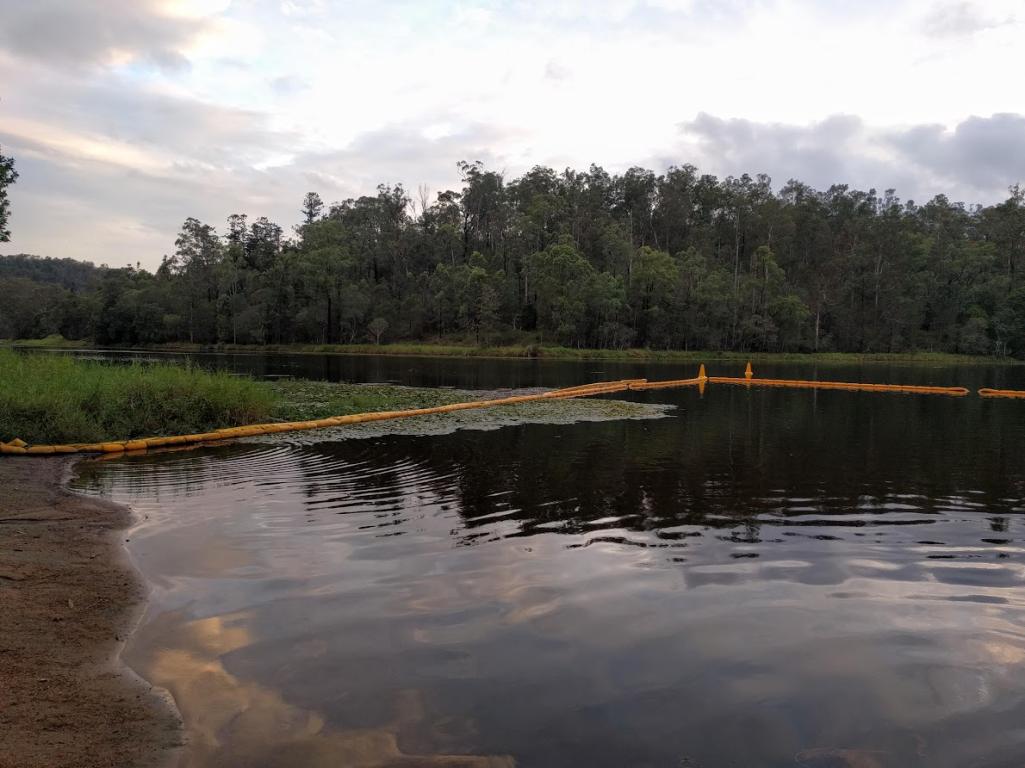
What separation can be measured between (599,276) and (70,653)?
71.8 m

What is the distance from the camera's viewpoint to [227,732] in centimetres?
412

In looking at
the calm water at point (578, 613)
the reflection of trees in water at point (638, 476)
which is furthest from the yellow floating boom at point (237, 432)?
the calm water at point (578, 613)

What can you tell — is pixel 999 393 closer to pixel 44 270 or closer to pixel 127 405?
pixel 127 405

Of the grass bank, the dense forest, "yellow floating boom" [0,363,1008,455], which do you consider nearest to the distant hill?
the dense forest

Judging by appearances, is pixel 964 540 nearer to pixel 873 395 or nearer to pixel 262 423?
pixel 262 423

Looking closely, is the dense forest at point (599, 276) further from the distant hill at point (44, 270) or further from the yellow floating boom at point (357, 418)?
the distant hill at point (44, 270)

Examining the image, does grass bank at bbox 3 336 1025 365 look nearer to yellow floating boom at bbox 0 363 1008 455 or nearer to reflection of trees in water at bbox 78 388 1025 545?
yellow floating boom at bbox 0 363 1008 455

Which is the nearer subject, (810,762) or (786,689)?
(810,762)

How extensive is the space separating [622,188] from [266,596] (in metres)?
101

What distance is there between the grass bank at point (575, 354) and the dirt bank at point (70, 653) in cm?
5993

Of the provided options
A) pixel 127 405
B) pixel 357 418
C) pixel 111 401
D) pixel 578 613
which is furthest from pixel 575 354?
pixel 578 613

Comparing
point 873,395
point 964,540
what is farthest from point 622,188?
point 964,540

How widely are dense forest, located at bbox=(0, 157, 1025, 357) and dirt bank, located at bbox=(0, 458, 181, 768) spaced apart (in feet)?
219

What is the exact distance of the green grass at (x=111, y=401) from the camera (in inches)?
542
